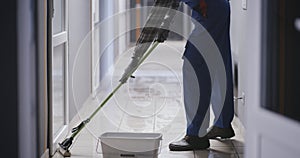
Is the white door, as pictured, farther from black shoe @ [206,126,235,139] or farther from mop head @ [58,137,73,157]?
black shoe @ [206,126,235,139]

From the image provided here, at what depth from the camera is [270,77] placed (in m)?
2.12

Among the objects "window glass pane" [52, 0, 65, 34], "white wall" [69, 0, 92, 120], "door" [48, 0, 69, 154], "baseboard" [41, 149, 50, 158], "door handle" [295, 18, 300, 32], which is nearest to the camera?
"door handle" [295, 18, 300, 32]

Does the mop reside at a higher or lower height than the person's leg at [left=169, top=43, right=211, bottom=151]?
higher

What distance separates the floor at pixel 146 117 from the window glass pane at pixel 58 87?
19 cm

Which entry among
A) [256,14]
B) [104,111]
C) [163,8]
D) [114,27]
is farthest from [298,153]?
[114,27]

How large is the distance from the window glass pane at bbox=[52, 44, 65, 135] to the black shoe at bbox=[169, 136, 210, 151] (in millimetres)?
754

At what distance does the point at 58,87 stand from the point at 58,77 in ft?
0.22

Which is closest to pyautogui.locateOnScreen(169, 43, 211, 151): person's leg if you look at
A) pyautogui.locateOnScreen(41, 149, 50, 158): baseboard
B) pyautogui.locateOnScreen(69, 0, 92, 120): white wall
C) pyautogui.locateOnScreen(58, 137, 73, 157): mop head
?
pyautogui.locateOnScreen(58, 137, 73, 157): mop head

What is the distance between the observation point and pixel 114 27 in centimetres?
805

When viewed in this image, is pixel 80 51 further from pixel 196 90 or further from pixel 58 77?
pixel 196 90

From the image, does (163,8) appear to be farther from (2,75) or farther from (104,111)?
(104,111)

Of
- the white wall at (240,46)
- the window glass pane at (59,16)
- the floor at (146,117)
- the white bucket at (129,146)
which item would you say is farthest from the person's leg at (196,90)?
the window glass pane at (59,16)

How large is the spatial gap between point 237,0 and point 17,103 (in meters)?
2.34

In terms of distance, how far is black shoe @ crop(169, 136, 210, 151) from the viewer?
3853mm
